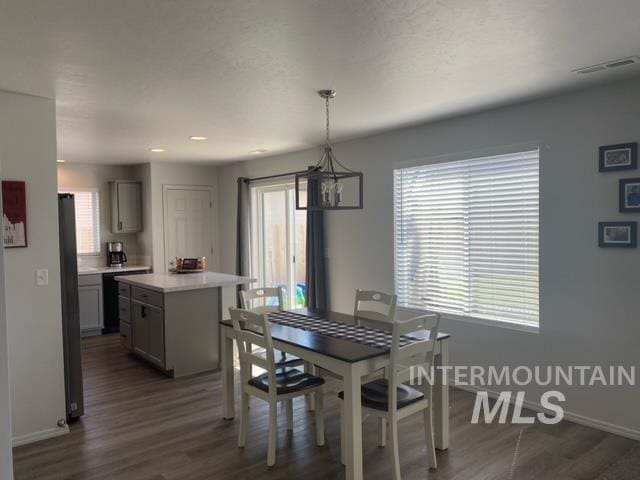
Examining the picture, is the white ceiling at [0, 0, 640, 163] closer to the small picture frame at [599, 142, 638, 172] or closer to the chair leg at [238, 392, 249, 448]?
the small picture frame at [599, 142, 638, 172]

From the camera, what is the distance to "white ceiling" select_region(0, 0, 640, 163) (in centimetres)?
210

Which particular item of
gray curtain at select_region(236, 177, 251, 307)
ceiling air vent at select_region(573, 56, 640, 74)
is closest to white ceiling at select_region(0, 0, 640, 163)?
ceiling air vent at select_region(573, 56, 640, 74)

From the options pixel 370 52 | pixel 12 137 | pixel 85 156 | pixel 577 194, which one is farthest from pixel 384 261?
pixel 85 156

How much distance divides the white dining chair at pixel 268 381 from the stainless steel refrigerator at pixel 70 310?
1371mm

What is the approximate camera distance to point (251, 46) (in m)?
2.50

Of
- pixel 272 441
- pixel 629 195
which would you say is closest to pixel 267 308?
pixel 272 441

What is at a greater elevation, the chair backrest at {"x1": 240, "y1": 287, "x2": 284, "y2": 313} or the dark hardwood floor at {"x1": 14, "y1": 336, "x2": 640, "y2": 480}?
the chair backrest at {"x1": 240, "y1": 287, "x2": 284, "y2": 313}

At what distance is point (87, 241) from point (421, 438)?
18.7 feet

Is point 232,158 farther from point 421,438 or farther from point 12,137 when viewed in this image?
point 421,438

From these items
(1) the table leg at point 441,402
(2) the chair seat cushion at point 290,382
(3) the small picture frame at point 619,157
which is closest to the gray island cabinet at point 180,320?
(2) the chair seat cushion at point 290,382

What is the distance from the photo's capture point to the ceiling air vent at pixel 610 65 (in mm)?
2781

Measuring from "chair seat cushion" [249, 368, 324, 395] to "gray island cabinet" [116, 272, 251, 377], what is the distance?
1.74 meters

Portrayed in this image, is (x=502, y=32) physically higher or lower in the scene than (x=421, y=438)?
higher

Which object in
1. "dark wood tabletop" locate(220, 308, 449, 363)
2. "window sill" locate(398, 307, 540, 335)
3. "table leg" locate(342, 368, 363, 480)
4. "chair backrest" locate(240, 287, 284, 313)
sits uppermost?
"chair backrest" locate(240, 287, 284, 313)
